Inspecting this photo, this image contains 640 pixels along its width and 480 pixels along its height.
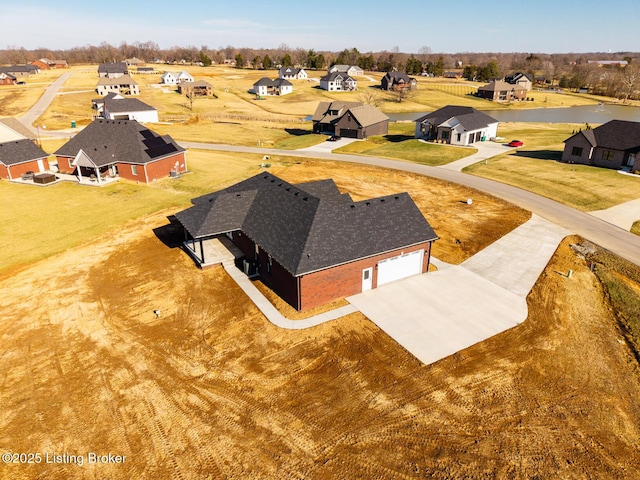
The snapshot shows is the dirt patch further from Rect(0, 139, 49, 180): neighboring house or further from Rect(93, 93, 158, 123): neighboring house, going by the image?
Rect(93, 93, 158, 123): neighboring house

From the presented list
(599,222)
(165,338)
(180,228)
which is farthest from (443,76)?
(165,338)

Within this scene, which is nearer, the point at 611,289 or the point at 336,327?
the point at 336,327

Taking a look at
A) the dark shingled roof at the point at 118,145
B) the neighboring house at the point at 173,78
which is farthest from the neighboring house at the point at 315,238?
the neighboring house at the point at 173,78

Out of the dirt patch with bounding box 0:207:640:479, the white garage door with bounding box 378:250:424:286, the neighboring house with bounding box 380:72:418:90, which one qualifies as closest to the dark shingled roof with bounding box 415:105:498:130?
the white garage door with bounding box 378:250:424:286

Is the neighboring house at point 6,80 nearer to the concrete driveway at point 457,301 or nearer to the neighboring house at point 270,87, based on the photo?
the neighboring house at point 270,87

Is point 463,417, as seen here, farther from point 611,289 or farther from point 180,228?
point 180,228

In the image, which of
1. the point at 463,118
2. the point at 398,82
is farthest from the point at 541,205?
A: the point at 398,82

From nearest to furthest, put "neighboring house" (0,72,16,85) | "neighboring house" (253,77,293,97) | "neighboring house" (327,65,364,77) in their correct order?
"neighboring house" (253,77,293,97)
"neighboring house" (0,72,16,85)
"neighboring house" (327,65,364,77)
